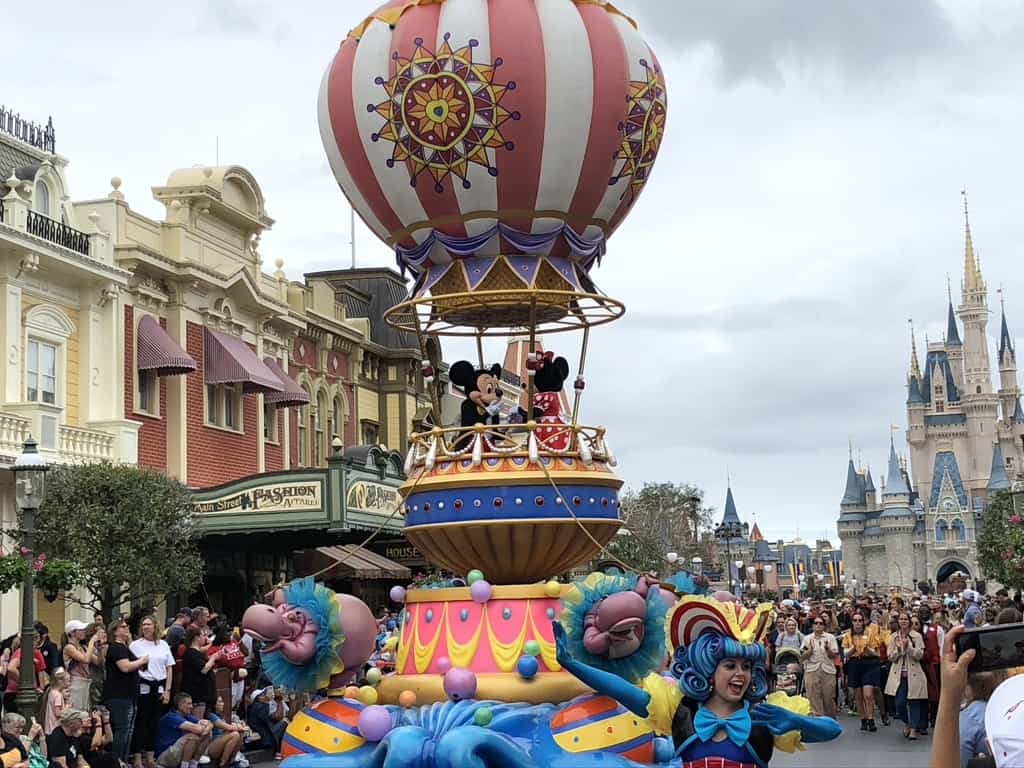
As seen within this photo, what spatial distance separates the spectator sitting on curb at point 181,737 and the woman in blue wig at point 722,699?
23.7 ft

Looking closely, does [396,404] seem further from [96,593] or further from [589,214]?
[589,214]

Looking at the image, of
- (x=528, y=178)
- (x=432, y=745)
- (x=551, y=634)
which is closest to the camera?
(x=432, y=745)

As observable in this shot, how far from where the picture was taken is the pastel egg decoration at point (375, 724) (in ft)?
25.7

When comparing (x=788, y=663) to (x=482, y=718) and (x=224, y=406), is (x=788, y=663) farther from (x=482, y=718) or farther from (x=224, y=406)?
(x=224, y=406)

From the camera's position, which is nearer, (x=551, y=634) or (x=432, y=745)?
(x=432, y=745)

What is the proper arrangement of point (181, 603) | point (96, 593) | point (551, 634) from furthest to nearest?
point (181, 603), point (96, 593), point (551, 634)

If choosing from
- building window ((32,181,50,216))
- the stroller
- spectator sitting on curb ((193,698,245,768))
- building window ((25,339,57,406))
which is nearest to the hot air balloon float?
spectator sitting on curb ((193,698,245,768))

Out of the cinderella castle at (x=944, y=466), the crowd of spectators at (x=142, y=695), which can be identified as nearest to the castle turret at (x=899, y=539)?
the cinderella castle at (x=944, y=466)

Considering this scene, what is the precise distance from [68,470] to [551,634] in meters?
13.3

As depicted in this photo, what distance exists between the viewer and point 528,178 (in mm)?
9117

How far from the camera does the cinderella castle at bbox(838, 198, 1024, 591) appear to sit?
481ft

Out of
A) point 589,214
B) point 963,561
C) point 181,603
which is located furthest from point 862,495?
point 589,214

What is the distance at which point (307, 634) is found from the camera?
8.04 meters

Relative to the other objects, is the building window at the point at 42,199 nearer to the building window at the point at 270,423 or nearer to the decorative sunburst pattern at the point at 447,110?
Result: the building window at the point at 270,423
